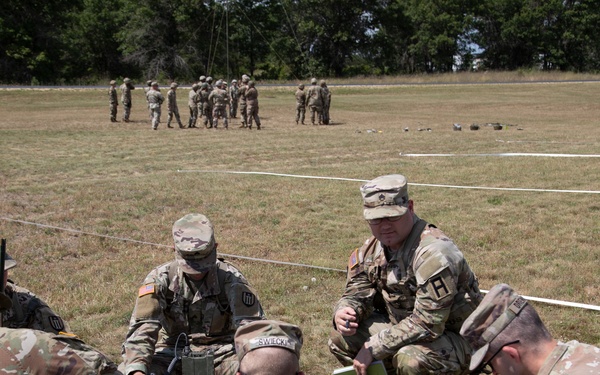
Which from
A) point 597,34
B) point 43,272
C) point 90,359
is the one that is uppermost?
point 597,34

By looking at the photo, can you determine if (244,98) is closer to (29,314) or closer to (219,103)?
(219,103)

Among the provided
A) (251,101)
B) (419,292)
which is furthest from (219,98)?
(419,292)

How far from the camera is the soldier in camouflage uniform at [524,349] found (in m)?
2.72

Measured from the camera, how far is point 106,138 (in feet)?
70.8

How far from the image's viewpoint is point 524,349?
2744 mm

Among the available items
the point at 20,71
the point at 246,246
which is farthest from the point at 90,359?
the point at 20,71

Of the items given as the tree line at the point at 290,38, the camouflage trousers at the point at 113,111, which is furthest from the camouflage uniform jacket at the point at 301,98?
the tree line at the point at 290,38

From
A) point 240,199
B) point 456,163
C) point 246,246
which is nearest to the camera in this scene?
point 246,246

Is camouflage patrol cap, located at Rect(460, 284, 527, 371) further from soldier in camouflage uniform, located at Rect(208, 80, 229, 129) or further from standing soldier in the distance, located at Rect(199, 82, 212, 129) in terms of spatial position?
standing soldier in the distance, located at Rect(199, 82, 212, 129)

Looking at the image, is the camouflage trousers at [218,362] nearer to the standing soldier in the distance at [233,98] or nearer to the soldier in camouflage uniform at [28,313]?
the soldier in camouflage uniform at [28,313]

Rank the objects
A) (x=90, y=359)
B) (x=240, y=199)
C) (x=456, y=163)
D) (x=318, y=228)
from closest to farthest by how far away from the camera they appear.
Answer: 1. (x=90, y=359)
2. (x=318, y=228)
3. (x=240, y=199)
4. (x=456, y=163)

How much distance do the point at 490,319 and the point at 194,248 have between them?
1.97 meters

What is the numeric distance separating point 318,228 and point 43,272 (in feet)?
12.1

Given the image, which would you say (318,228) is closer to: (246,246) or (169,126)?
(246,246)
